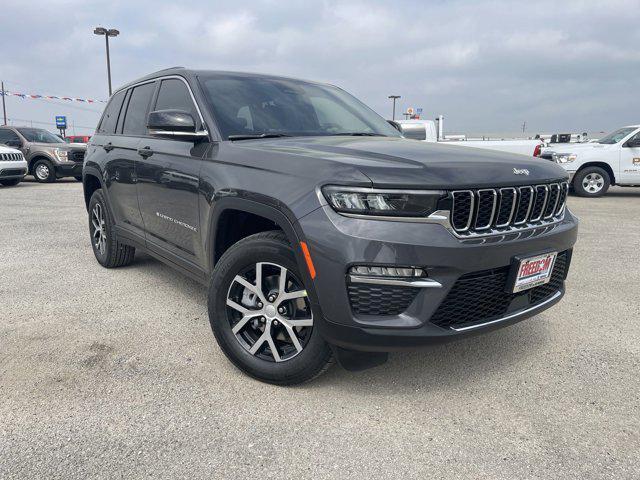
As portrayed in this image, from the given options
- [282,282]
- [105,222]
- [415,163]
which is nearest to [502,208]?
[415,163]

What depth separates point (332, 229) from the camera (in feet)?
7.11

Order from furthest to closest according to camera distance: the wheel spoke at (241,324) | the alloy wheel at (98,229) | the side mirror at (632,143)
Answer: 1. the side mirror at (632,143)
2. the alloy wheel at (98,229)
3. the wheel spoke at (241,324)

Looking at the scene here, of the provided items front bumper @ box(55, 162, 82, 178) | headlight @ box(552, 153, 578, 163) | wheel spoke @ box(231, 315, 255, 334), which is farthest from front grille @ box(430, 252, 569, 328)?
front bumper @ box(55, 162, 82, 178)

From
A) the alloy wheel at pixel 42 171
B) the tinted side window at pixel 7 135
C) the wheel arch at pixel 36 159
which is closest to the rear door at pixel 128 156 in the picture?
the wheel arch at pixel 36 159

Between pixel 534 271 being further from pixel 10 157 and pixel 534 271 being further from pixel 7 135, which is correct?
pixel 7 135

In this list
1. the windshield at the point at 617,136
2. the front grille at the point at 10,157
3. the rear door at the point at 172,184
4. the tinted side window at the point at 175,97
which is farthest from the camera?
the front grille at the point at 10,157

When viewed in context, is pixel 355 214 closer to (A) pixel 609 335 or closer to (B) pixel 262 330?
(B) pixel 262 330

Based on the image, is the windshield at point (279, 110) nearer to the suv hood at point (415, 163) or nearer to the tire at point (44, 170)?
the suv hood at point (415, 163)

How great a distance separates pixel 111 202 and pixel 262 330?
102 inches

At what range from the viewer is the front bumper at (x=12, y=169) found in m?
12.9

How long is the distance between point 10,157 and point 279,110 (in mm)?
12648

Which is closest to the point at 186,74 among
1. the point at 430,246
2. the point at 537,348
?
the point at 430,246

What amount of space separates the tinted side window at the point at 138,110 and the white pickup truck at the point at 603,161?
1001 cm

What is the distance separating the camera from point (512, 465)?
2.07m
